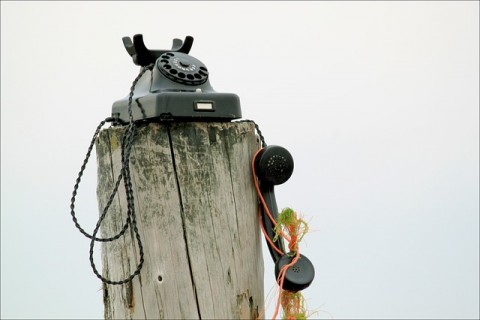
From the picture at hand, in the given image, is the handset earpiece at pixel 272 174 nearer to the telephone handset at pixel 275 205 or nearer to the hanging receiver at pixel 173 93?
the telephone handset at pixel 275 205

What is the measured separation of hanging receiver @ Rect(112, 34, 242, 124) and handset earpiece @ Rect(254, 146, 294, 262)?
0.21 m

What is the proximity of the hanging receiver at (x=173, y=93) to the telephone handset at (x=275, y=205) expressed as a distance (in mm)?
221

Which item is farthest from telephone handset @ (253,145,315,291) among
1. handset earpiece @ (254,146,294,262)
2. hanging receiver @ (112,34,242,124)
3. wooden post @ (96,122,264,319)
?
hanging receiver @ (112,34,242,124)

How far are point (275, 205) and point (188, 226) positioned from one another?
1.45 feet

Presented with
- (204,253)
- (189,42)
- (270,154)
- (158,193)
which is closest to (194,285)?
(204,253)

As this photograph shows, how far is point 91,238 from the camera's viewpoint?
2.94 meters

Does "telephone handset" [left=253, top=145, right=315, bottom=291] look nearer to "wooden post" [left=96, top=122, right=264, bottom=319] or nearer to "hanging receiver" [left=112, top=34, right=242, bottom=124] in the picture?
"wooden post" [left=96, top=122, right=264, bottom=319]

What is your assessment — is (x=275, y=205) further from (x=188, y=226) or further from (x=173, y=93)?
(x=173, y=93)

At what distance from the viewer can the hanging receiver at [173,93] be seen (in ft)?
9.32

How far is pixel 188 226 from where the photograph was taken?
279cm

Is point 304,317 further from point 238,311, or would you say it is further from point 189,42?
point 189,42

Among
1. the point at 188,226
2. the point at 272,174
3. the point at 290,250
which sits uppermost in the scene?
the point at 272,174

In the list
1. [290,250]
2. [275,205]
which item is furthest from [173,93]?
[290,250]

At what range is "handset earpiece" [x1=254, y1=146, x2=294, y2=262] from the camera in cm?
297
